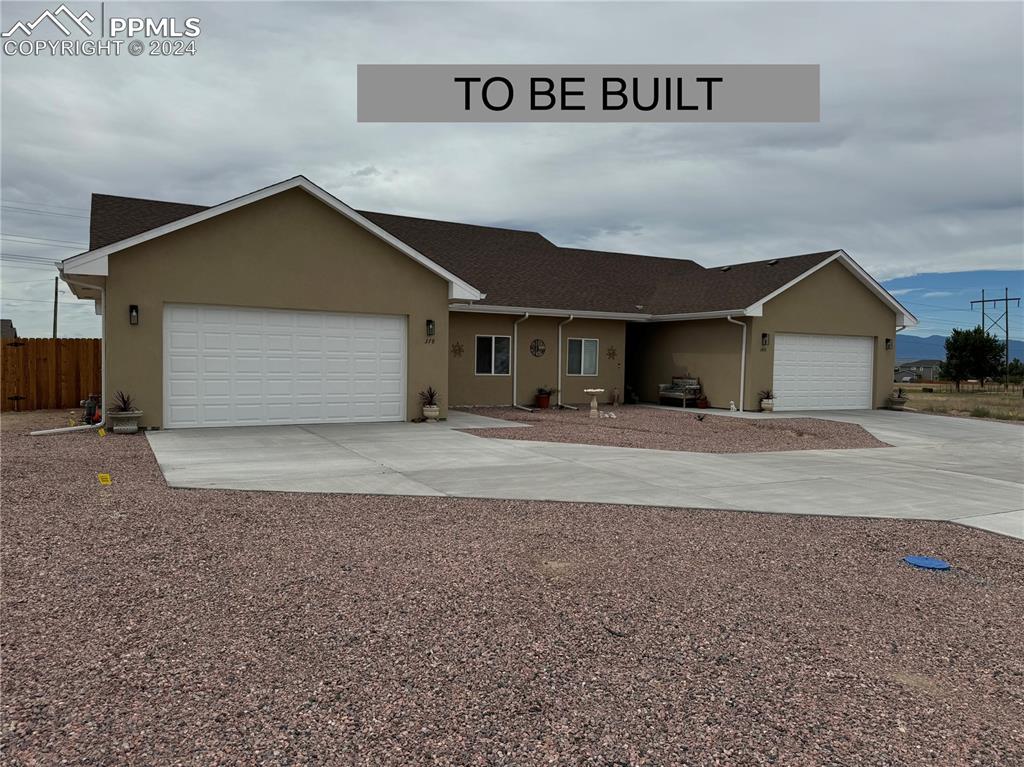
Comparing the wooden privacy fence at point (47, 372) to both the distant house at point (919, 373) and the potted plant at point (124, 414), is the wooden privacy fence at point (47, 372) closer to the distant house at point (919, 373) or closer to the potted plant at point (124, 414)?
the potted plant at point (124, 414)

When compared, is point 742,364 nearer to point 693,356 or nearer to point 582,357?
point 693,356

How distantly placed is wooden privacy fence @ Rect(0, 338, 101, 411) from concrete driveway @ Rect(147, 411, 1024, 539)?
7001 mm

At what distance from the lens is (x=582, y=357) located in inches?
832

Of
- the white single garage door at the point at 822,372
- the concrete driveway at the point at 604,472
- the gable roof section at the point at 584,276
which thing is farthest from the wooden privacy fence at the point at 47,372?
the white single garage door at the point at 822,372

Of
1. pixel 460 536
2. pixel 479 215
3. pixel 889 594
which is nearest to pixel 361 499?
pixel 460 536

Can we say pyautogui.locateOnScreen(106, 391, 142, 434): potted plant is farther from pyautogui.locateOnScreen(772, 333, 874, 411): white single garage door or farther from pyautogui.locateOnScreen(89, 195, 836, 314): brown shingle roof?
pyautogui.locateOnScreen(772, 333, 874, 411): white single garage door

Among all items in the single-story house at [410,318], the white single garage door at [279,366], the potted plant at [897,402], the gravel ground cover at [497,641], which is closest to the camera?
the gravel ground cover at [497,641]

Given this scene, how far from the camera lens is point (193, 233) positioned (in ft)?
43.0

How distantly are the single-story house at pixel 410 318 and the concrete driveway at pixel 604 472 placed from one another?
4.33 feet

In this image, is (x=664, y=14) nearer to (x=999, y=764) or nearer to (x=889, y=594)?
(x=889, y=594)

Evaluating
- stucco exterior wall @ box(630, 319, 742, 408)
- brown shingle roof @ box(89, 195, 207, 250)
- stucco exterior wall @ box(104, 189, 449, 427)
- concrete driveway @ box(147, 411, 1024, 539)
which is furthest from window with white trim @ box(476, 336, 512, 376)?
brown shingle roof @ box(89, 195, 207, 250)

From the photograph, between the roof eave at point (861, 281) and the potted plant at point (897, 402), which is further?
the potted plant at point (897, 402)

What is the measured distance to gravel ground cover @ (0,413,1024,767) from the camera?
9.68 ft

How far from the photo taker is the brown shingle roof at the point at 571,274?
2006cm
